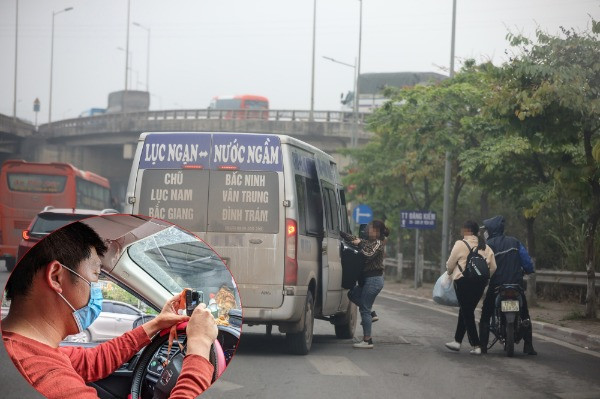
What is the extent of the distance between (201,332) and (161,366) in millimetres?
119

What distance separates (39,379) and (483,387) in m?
8.21

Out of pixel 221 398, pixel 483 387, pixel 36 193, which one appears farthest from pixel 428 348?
pixel 36 193

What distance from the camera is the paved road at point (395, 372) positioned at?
345 inches

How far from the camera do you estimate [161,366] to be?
1694 mm

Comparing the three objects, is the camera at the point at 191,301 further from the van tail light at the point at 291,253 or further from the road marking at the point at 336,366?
the van tail light at the point at 291,253

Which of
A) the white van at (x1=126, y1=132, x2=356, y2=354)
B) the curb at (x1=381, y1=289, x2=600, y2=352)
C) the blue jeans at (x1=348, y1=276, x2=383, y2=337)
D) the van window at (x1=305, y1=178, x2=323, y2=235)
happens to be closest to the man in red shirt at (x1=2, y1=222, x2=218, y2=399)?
the white van at (x1=126, y1=132, x2=356, y2=354)

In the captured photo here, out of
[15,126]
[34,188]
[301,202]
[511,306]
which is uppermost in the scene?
[15,126]

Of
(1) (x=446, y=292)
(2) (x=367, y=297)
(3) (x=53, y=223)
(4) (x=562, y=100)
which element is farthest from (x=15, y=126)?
(3) (x=53, y=223)

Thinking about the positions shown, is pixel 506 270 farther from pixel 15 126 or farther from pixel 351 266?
pixel 15 126

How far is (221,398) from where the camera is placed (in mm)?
8156

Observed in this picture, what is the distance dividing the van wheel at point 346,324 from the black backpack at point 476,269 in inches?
89.9

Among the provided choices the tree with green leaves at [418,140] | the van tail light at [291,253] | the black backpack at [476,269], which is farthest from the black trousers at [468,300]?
the tree with green leaves at [418,140]

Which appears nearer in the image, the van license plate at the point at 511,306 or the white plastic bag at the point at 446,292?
the van license plate at the point at 511,306

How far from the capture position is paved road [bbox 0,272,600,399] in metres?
8.77
